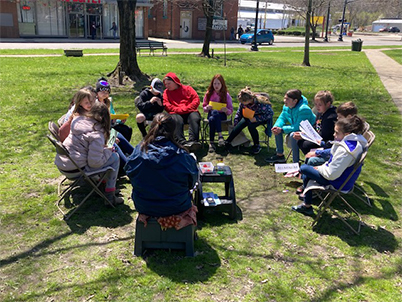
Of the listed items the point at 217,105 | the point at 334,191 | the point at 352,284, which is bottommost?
the point at 352,284

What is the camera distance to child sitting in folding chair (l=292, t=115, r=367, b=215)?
423 centimetres

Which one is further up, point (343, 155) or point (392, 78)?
point (343, 155)

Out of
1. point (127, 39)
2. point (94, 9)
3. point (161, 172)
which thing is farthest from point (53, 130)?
point (94, 9)

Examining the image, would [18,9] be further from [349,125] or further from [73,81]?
[349,125]

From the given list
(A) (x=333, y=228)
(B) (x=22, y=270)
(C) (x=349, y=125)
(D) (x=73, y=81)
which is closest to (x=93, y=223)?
(B) (x=22, y=270)

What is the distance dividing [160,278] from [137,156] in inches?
46.0

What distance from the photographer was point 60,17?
35.8 metres

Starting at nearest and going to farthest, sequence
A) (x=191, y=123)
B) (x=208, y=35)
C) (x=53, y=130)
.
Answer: (x=53, y=130)
(x=191, y=123)
(x=208, y=35)

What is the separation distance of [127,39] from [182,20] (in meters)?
33.1

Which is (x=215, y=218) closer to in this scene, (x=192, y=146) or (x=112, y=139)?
(x=112, y=139)

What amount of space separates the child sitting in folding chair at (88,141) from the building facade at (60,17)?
1321 inches

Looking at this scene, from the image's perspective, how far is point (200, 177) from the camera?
476cm

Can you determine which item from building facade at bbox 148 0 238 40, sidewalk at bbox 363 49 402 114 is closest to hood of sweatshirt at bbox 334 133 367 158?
sidewalk at bbox 363 49 402 114

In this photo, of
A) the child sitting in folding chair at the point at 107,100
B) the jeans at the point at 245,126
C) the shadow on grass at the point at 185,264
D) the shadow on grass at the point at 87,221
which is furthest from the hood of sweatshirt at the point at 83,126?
the jeans at the point at 245,126
